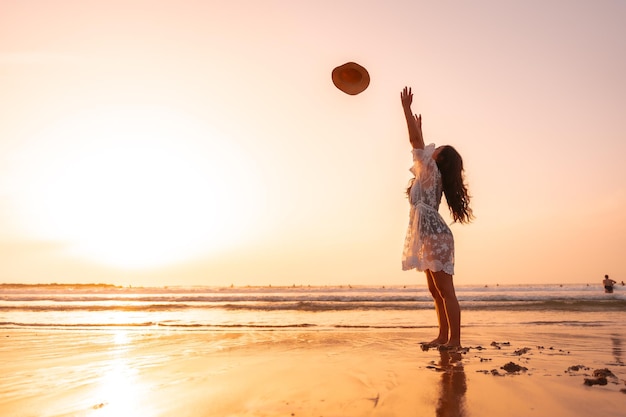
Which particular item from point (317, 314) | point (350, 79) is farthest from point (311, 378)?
point (317, 314)

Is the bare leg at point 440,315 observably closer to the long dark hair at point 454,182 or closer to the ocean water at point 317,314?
the long dark hair at point 454,182

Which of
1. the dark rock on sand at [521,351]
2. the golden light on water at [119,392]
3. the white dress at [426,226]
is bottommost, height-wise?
the golden light on water at [119,392]

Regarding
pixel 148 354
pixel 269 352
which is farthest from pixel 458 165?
pixel 148 354

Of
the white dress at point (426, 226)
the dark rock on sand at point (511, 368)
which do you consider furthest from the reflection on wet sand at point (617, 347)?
the white dress at point (426, 226)

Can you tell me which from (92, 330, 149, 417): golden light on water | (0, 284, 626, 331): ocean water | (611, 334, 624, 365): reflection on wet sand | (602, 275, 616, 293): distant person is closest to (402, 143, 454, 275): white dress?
(611, 334, 624, 365): reflection on wet sand

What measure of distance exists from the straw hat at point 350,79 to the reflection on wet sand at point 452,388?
3.16m

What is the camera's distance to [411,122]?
5.67 metres

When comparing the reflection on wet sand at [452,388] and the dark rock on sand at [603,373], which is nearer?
the reflection on wet sand at [452,388]

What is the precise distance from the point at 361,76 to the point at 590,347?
4.06 metres

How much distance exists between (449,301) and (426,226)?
83cm

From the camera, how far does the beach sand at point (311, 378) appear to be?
3080mm

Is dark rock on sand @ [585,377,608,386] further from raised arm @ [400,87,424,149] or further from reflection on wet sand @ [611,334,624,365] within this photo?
raised arm @ [400,87,424,149]

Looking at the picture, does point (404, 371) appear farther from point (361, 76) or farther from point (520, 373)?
point (361, 76)

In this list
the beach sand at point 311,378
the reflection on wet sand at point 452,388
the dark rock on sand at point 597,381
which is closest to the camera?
the reflection on wet sand at point 452,388
